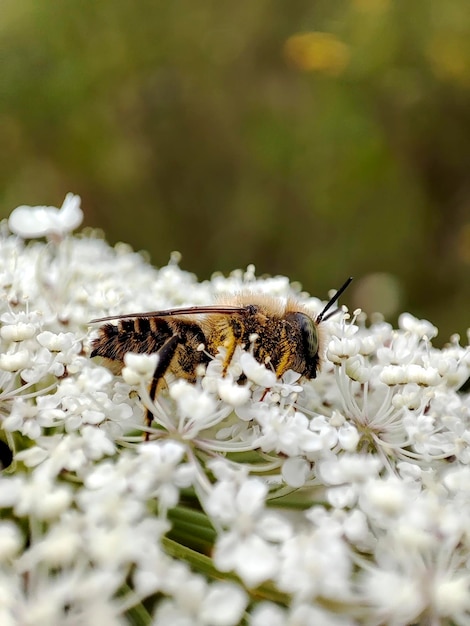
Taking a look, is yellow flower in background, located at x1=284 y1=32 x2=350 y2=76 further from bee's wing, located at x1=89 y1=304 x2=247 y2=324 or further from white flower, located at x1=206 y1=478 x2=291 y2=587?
white flower, located at x1=206 y1=478 x2=291 y2=587

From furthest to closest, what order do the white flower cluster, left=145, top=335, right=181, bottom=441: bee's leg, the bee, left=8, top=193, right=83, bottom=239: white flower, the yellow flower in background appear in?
the yellow flower in background
left=8, top=193, right=83, bottom=239: white flower
the bee
left=145, top=335, right=181, bottom=441: bee's leg
the white flower cluster

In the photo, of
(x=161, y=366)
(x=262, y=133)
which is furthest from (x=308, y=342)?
(x=262, y=133)

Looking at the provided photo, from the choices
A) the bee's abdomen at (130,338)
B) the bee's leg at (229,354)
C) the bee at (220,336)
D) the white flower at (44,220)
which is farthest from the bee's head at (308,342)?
the white flower at (44,220)

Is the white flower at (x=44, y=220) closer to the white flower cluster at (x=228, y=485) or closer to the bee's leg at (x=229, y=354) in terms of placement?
the white flower cluster at (x=228, y=485)

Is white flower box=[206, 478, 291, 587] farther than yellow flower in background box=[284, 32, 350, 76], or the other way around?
yellow flower in background box=[284, 32, 350, 76]

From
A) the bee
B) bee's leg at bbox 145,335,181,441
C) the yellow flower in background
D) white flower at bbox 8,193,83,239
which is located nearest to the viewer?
bee's leg at bbox 145,335,181,441

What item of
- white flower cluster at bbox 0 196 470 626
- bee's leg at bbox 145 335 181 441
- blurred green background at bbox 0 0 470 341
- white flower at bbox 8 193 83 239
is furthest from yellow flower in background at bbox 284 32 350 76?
bee's leg at bbox 145 335 181 441

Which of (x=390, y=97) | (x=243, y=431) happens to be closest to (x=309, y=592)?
(x=243, y=431)
